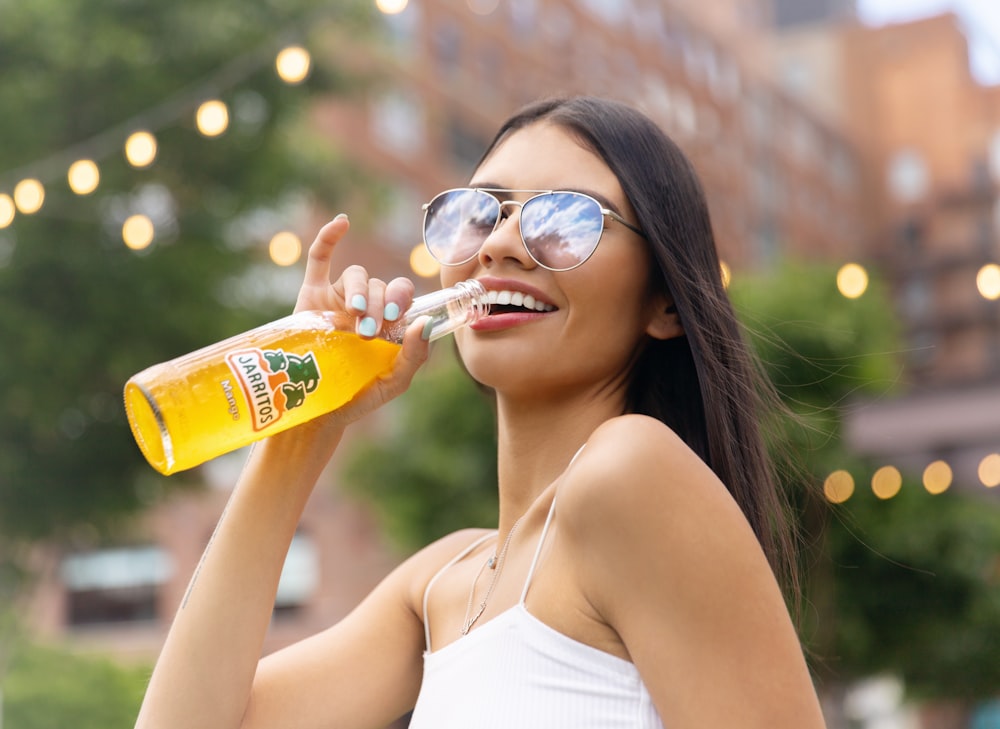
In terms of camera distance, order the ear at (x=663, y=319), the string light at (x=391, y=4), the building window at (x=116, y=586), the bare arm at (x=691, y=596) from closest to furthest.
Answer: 1. the bare arm at (x=691, y=596)
2. the ear at (x=663, y=319)
3. the string light at (x=391, y=4)
4. the building window at (x=116, y=586)

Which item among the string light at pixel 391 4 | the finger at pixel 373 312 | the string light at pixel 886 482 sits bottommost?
the string light at pixel 886 482

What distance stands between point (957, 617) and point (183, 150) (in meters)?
7.77

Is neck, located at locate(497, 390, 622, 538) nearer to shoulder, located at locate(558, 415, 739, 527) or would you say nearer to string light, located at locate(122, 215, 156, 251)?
shoulder, located at locate(558, 415, 739, 527)

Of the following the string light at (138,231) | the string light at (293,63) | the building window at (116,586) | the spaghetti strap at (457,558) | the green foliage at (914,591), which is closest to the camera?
the spaghetti strap at (457,558)

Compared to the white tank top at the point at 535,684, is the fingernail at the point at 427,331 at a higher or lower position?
higher

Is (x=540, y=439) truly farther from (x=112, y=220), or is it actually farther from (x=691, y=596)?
(x=112, y=220)

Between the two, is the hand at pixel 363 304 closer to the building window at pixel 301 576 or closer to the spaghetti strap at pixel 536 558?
the spaghetti strap at pixel 536 558

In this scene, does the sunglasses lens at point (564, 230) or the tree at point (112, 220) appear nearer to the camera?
the sunglasses lens at point (564, 230)

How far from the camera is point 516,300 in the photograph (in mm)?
1391

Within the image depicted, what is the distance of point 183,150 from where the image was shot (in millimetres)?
10234

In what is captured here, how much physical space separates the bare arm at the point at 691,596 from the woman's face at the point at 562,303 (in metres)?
0.27

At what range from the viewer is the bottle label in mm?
1331

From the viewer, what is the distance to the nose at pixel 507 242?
4.60 ft

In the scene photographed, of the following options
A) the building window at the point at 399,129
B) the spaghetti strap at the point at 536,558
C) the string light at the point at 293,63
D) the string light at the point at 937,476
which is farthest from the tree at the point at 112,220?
the building window at the point at 399,129
